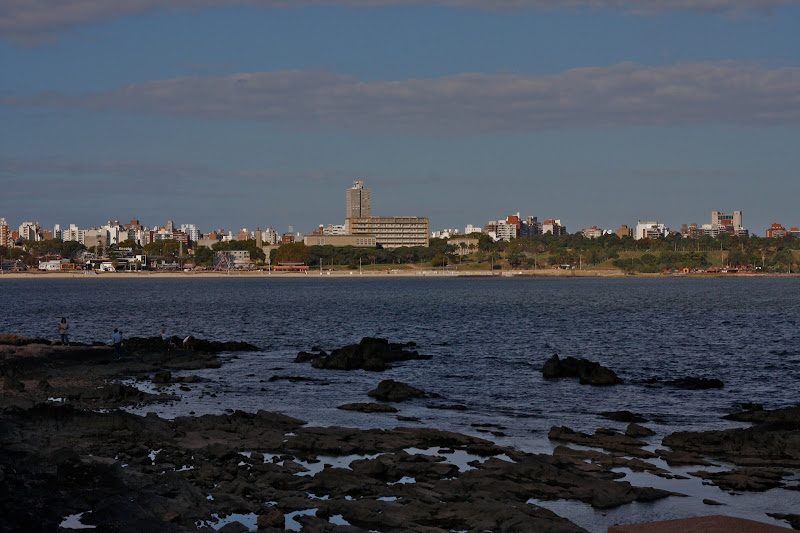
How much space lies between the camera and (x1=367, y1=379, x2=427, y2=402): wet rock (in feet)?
125

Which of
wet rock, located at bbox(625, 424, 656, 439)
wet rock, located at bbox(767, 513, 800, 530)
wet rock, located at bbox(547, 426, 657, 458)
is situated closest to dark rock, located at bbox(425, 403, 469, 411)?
wet rock, located at bbox(547, 426, 657, 458)

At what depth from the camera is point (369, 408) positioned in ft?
113

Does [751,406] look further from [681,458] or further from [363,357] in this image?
[363,357]

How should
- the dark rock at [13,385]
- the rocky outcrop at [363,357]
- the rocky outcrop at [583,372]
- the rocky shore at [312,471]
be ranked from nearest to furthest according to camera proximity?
the rocky shore at [312,471]
the dark rock at [13,385]
the rocky outcrop at [583,372]
the rocky outcrop at [363,357]

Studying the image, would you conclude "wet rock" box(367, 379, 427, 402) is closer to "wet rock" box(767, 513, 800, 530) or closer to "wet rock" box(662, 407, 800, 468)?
"wet rock" box(662, 407, 800, 468)

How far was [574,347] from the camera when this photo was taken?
65688mm

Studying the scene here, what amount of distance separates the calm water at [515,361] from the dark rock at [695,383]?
2.99 ft

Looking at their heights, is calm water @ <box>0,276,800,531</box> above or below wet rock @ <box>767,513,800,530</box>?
below

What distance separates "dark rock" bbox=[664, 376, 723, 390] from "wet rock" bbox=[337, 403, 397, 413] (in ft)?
53.2

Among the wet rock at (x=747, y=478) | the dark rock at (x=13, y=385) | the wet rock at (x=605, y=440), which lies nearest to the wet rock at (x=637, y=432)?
the wet rock at (x=605, y=440)

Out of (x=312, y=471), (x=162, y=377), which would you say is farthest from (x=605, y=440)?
(x=162, y=377)

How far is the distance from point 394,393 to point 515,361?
59.2ft

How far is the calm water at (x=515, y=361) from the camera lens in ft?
106

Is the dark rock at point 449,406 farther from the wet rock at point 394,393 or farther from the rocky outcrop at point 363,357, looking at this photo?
the rocky outcrop at point 363,357
